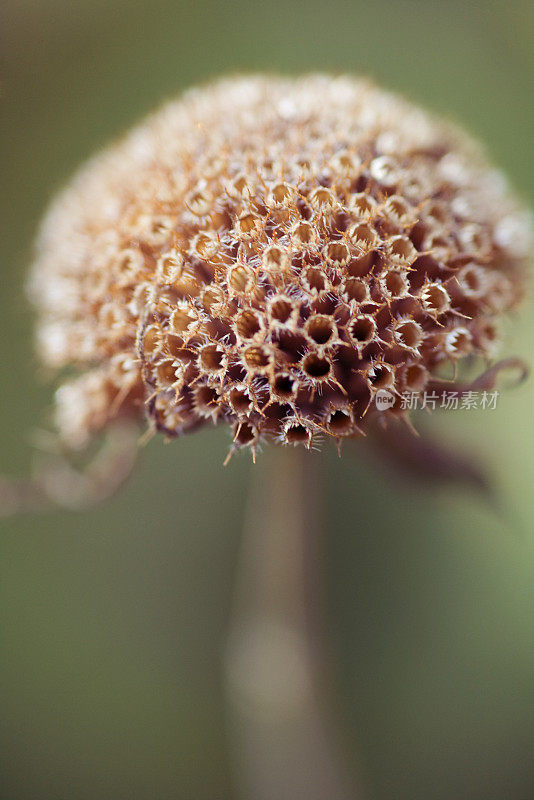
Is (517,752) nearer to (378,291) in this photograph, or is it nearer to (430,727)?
(430,727)

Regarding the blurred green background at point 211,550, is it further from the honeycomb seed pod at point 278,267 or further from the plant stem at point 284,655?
the honeycomb seed pod at point 278,267

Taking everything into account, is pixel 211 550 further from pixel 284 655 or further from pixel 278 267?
pixel 278 267

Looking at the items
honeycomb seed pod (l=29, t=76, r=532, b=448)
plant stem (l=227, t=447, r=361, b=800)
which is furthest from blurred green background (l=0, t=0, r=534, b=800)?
honeycomb seed pod (l=29, t=76, r=532, b=448)

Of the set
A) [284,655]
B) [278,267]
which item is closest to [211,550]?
[284,655]

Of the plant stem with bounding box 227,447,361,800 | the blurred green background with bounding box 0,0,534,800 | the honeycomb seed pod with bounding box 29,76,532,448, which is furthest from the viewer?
the blurred green background with bounding box 0,0,534,800

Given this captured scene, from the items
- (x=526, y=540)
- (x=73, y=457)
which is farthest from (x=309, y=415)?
(x=73, y=457)

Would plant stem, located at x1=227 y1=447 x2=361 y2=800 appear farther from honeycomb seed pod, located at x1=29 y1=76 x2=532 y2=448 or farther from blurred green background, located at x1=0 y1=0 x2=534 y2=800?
honeycomb seed pod, located at x1=29 y1=76 x2=532 y2=448
